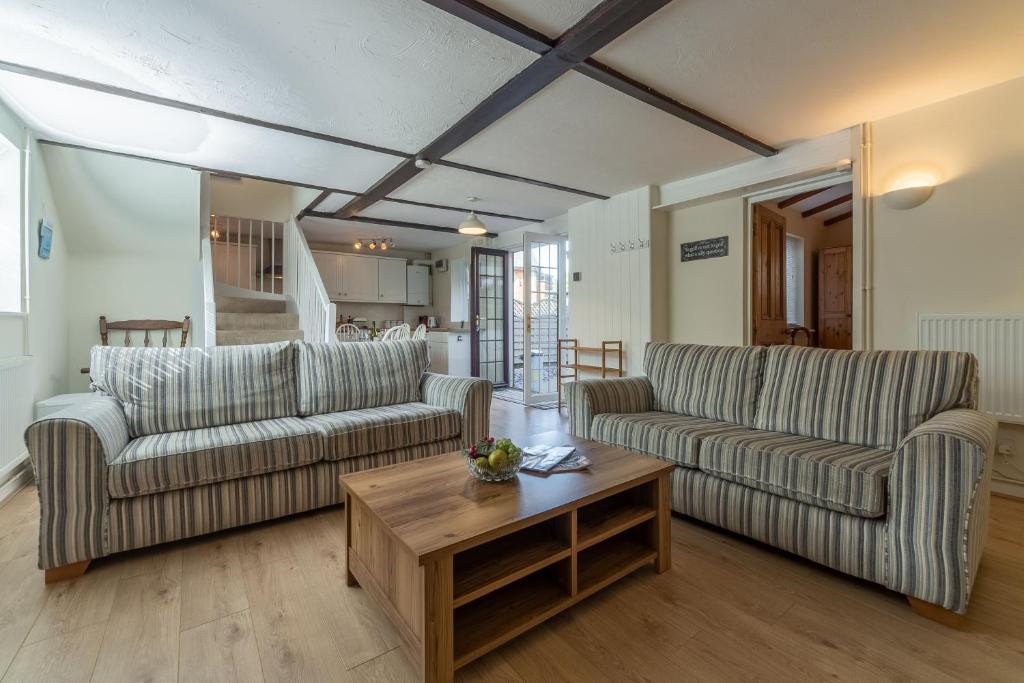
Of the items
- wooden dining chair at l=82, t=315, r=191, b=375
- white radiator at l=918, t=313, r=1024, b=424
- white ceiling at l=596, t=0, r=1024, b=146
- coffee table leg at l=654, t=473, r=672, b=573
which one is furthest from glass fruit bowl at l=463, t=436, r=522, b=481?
wooden dining chair at l=82, t=315, r=191, b=375

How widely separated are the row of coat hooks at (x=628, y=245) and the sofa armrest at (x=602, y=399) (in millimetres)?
2014

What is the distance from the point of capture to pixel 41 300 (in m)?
3.13

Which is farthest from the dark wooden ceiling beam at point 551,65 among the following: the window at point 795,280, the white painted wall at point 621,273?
the window at point 795,280

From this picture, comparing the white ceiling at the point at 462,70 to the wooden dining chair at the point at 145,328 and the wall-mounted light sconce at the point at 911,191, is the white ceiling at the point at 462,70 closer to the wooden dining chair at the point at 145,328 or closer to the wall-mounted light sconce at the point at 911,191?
the wall-mounted light sconce at the point at 911,191

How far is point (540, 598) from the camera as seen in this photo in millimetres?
1482

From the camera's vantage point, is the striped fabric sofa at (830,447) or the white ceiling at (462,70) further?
the white ceiling at (462,70)

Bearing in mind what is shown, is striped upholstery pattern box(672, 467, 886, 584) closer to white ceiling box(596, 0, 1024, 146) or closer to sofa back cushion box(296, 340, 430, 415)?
sofa back cushion box(296, 340, 430, 415)

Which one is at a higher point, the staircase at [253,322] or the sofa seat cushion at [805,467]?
the staircase at [253,322]

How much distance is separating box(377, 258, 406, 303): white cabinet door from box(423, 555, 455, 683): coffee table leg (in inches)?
261

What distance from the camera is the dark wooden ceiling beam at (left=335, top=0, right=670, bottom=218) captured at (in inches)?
74.5

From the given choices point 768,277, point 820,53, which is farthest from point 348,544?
point 768,277

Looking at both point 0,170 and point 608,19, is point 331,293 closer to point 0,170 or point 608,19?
point 0,170

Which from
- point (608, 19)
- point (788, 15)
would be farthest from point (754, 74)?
point (608, 19)

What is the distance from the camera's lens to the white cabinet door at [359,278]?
23.2 ft
